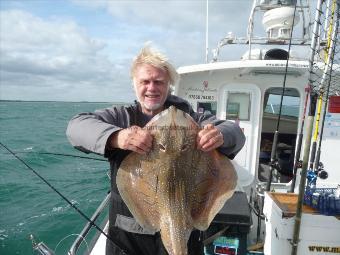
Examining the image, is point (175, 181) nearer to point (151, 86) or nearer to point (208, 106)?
point (151, 86)

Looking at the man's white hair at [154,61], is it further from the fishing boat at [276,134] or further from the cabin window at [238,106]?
the cabin window at [238,106]

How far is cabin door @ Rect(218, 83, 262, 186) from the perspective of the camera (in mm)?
7023

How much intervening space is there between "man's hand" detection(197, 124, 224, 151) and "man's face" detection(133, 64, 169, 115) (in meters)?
0.55

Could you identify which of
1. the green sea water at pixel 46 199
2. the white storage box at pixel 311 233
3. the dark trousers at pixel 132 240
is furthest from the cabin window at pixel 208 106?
the dark trousers at pixel 132 240

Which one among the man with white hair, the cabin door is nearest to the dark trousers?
the man with white hair

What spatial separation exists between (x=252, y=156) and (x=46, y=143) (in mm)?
22030

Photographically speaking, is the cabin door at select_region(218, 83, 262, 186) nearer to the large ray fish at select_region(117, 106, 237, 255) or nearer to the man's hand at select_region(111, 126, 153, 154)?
the large ray fish at select_region(117, 106, 237, 255)

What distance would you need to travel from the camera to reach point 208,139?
2037 mm

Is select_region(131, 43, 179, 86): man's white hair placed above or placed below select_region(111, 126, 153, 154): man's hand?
above

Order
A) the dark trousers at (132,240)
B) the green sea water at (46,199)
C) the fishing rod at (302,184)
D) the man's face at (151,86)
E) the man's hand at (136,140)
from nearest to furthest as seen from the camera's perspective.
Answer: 1. the man's hand at (136,140)
2. the man's face at (151,86)
3. the dark trousers at (132,240)
4. the fishing rod at (302,184)
5. the green sea water at (46,199)

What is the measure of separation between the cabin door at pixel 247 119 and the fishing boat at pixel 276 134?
19 mm

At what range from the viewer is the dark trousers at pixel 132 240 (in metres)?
2.59

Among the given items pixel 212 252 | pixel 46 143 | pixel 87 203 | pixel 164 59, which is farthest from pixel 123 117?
pixel 46 143

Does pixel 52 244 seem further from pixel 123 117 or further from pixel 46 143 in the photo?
pixel 46 143
